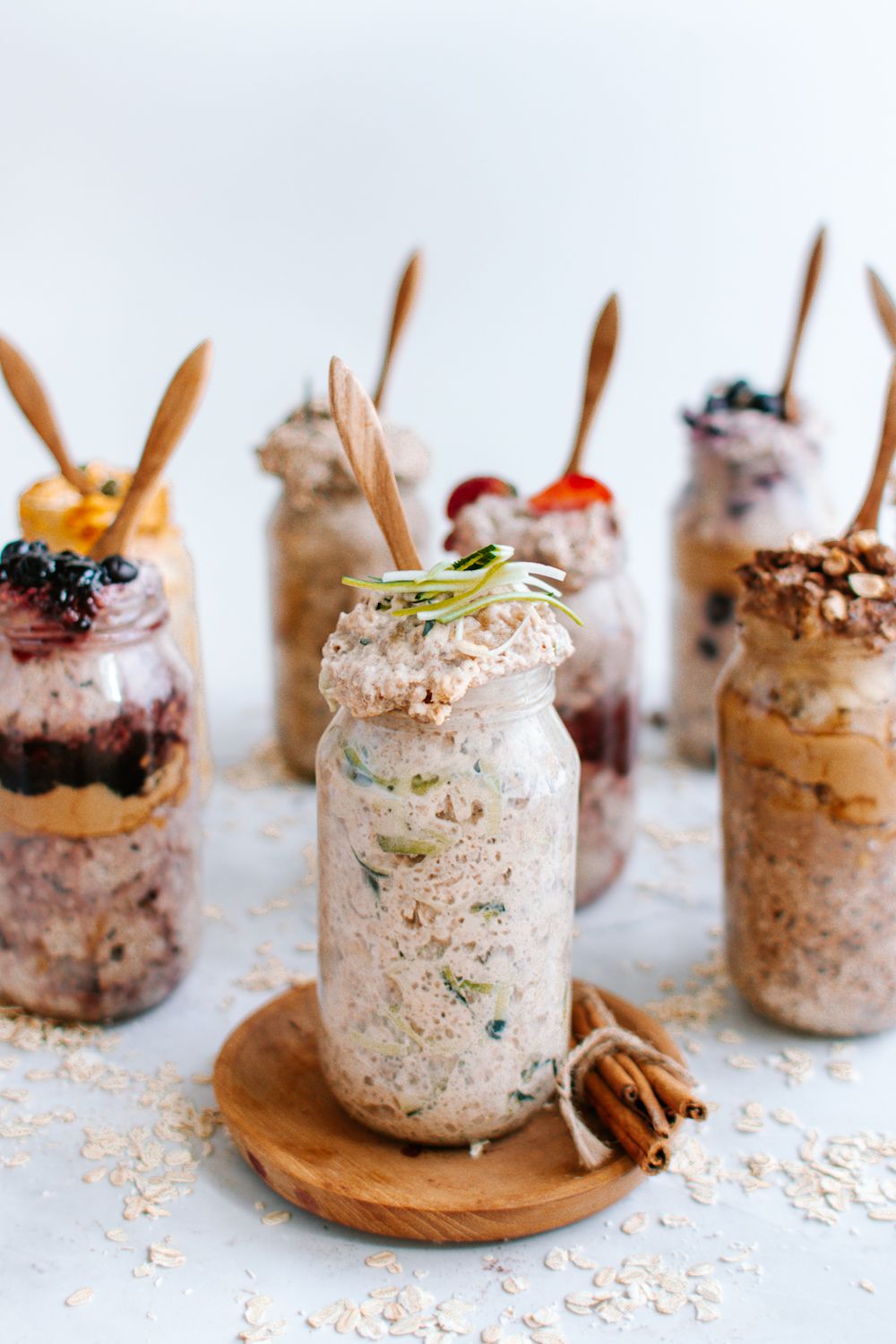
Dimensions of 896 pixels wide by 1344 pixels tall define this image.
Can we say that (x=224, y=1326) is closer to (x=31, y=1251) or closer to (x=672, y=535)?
(x=31, y=1251)

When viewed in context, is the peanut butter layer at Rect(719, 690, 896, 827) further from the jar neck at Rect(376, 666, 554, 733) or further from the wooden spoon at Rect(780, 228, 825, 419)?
the wooden spoon at Rect(780, 228, 825, 419)

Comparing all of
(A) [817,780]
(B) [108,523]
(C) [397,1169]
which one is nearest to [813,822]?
(A) [817,780]

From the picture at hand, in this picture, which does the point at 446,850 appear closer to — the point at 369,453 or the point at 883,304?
the point at 369,453

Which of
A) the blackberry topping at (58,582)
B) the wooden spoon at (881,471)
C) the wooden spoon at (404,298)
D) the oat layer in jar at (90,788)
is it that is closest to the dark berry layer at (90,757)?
the oat layer in jar at (90,788)

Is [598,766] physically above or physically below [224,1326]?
above

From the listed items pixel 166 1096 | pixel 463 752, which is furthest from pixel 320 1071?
pixel 463 752

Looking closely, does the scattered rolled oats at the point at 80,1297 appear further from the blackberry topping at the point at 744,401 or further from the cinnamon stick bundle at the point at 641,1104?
the blackberry topping at the point at 744,401
